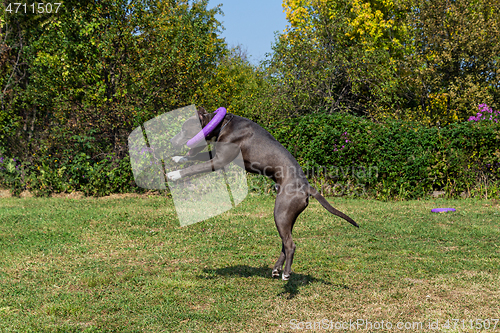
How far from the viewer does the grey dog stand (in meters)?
4.47

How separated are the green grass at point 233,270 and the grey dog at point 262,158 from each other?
0.96 m

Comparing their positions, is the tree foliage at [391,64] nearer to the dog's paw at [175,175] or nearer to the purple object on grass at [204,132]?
the purple object on grass at [204,132]

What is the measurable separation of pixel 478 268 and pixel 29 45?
14.9 meters

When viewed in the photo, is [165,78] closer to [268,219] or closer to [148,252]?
[268,219]

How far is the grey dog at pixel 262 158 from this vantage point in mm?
4469

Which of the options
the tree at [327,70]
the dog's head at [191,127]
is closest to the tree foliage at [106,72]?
the tree at [327,70]

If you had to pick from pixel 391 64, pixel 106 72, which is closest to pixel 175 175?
pixel 106 72

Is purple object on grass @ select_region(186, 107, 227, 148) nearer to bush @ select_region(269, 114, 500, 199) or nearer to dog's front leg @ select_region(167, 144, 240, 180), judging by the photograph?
dog's front leg @ select_region(167, 144, 240, 180)

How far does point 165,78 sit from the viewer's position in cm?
1308

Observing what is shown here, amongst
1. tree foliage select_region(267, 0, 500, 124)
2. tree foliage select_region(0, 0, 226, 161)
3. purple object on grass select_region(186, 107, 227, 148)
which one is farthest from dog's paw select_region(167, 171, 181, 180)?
tree foliage select_region(267, 0, 500, 124)

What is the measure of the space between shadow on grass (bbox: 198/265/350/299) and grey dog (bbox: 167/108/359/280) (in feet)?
2.39

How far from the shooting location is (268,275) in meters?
5.91

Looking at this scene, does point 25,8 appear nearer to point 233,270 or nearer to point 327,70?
point 327,70
